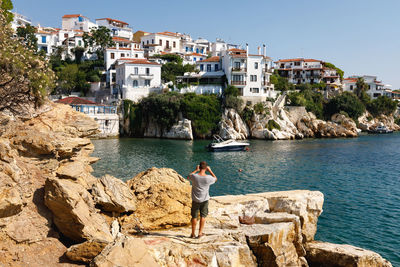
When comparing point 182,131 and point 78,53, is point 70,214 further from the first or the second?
point 78,53

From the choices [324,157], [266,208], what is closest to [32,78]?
[266,208]

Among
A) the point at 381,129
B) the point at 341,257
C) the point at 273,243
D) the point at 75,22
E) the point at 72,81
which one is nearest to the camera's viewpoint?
the point at 273,243

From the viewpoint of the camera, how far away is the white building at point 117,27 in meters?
100

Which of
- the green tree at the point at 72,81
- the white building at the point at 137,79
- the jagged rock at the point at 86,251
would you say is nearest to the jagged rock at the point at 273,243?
the jagged rock at the point at 86,251

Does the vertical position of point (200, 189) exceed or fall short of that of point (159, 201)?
it exceeds it

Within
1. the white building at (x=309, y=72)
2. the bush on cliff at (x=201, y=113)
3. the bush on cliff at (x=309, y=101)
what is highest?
the white building at (x=309, y=72)

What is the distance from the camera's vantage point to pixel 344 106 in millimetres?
73312

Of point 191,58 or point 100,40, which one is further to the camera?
point 191,58

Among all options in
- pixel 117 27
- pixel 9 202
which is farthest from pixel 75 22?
pixel 9 202

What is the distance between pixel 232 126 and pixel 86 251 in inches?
1998

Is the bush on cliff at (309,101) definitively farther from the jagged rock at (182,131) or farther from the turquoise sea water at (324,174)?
the jagged rock at (182,131)

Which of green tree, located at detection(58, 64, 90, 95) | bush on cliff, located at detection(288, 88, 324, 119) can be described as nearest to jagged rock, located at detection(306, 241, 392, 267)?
bush on cliff, located at detection(288, 88, 324, 119)

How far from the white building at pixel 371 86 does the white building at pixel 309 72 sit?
459 cm

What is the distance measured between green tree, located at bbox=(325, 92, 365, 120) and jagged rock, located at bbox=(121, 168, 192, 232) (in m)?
69.4
